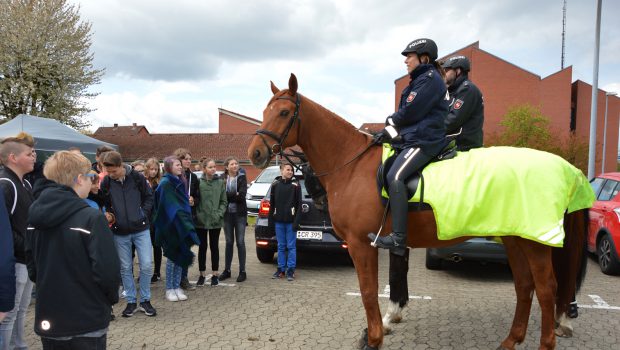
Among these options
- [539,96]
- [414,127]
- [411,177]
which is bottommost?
[411,177]

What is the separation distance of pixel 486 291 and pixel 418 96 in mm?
3762

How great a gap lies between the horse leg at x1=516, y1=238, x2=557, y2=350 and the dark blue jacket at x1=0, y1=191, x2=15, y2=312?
3862mm

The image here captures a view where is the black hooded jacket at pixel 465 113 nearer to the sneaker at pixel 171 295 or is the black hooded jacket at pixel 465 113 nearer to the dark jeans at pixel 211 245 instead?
the dark jeans at pixel 211 245

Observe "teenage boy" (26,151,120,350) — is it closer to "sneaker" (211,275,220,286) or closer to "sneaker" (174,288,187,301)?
"sneaker" (174,288,187,301)

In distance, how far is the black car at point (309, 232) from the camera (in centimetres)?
725

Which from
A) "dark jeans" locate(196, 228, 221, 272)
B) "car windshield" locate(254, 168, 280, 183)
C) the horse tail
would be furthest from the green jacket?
"car windshield" locate(254, 168, 280, 183)

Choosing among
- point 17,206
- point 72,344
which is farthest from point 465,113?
point 17,206

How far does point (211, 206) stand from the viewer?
6.47 metres

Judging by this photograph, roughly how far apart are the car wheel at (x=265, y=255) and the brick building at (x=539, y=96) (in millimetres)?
36555

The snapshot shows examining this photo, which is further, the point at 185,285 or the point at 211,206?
the point at 211,206

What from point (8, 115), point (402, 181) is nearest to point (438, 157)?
point (402, 181)

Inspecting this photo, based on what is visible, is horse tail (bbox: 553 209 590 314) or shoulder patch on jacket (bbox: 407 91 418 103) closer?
shoulder patch on jacket (bbox: 407 91 418 103)

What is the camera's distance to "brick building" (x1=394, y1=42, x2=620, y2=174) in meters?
41.2

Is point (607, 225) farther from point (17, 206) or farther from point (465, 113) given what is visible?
point (17, 206)
